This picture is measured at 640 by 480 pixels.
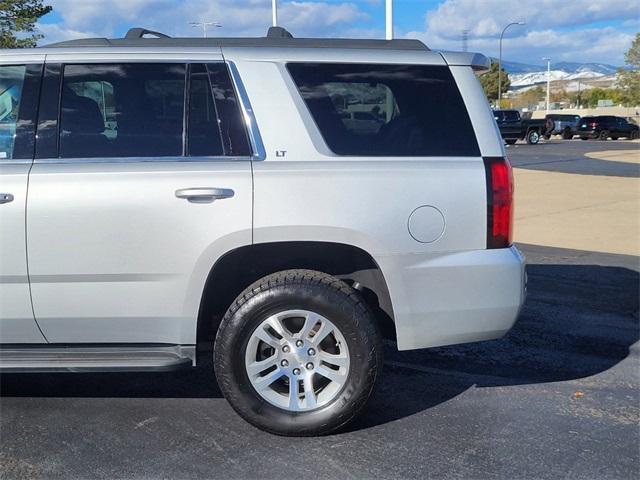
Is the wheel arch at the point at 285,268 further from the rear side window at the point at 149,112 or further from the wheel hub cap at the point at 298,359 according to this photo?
the rear side window at the point at 149,112

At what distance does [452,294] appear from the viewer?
381cm

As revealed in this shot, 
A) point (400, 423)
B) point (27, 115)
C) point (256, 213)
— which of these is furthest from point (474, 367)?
point (27, 115)

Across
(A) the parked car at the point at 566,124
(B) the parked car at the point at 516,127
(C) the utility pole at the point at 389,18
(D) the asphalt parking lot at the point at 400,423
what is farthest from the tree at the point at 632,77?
(D) the asphalt parking lot at the point at 400,423

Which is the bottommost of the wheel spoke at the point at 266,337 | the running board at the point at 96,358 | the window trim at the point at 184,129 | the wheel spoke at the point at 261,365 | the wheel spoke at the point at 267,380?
the wheel spoke at the point at 267,380

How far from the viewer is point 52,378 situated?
15.7 feet

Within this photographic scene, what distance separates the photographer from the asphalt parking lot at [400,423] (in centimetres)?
357

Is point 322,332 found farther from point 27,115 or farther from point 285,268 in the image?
point 27,115

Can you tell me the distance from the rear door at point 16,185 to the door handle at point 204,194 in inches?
32.7

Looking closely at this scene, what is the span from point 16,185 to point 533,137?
3861cm

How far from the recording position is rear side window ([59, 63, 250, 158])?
12.6 ft

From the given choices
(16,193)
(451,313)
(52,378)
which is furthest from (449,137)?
(52,378)

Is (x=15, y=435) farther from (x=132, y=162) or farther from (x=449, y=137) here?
(x=449, y=137)

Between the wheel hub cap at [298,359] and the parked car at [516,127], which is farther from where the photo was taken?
the parked car at [516,127]

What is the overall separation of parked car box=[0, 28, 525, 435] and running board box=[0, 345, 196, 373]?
11mm
